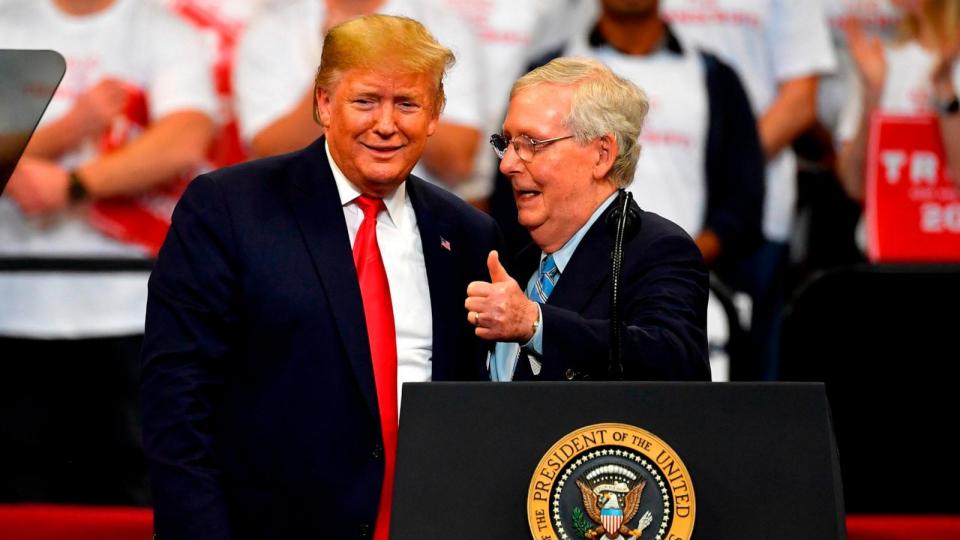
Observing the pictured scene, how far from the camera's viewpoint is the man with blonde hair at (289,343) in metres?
2.29

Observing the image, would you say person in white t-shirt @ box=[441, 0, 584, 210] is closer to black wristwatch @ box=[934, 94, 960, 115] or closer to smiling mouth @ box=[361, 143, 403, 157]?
black wristwatch @ box=[934, 94, 960, 115]

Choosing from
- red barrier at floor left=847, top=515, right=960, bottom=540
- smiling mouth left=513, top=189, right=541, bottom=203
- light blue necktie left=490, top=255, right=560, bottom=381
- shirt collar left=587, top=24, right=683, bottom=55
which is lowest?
red barrier at floor left=847, top=515, right=960, bottom=540

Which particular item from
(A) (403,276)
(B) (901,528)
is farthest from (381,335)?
(B) (901,528)

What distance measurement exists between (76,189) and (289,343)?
2134 millimetres

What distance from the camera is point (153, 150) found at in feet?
14.0

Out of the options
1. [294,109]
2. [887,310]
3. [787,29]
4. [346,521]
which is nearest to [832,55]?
[787,29]

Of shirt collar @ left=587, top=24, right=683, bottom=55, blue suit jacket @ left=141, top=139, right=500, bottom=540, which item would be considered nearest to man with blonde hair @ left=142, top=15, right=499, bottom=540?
blue suit jacket @ left=141, top=139, right=500, bottom=540

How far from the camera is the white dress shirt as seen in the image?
7.90 ft

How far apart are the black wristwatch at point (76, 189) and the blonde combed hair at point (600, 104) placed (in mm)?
2190

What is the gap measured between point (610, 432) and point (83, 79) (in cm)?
287

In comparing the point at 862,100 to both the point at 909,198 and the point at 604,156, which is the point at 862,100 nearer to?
the point at 909,198

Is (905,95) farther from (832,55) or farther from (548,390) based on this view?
(548,390)

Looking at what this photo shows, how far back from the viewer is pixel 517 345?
240cm

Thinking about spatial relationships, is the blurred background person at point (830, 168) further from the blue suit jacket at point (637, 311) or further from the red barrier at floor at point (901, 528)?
the blue suit jacket at point (637, 311)
